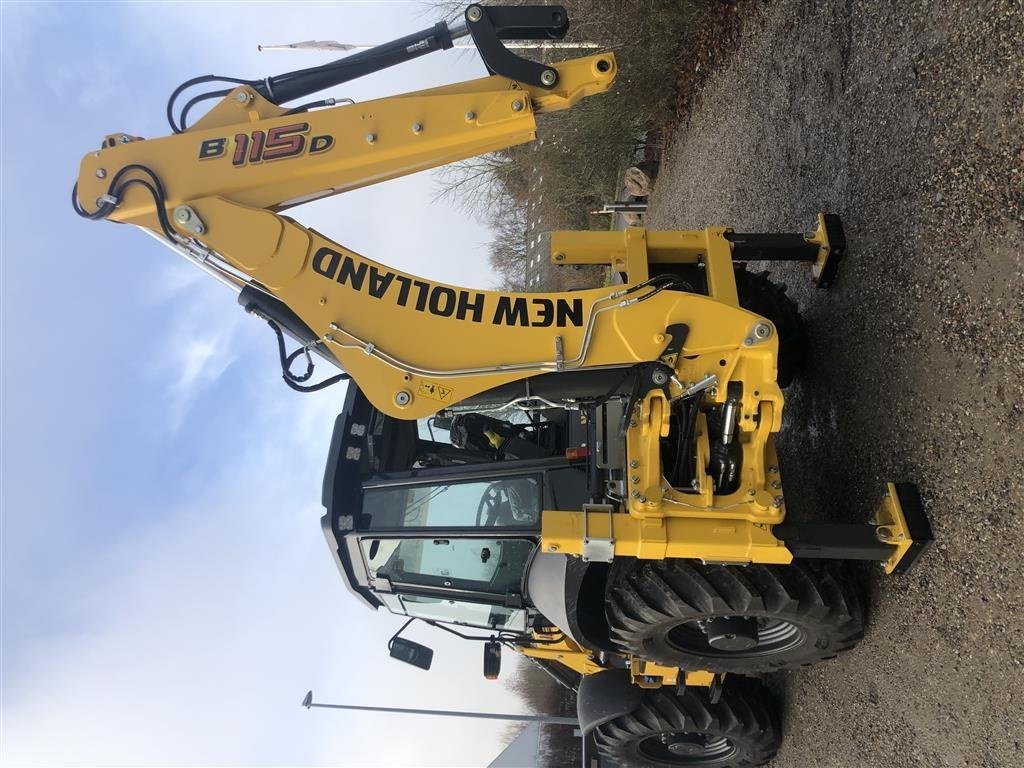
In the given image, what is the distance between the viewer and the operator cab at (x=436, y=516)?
10.9ft

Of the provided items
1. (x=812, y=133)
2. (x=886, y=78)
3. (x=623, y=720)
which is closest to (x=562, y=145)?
(x=812, y=133)

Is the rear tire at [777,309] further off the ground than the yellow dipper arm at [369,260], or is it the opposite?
the yellow dipper arm at [369,260]

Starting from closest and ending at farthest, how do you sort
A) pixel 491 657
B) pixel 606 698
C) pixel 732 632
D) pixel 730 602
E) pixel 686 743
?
1. pixel 730 602
2. pixel 732 632
3. pixel 491 657
4. pixel 606 698
5. pixel 686 743

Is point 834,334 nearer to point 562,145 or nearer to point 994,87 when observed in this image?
point 994,87

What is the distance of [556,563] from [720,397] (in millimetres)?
1089

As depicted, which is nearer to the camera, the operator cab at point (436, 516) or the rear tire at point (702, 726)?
the operator cab at point (436, 516)

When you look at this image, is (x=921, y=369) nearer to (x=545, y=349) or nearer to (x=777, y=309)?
(x=777, y=309)

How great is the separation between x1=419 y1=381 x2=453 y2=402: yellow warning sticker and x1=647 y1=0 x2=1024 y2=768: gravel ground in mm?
2062

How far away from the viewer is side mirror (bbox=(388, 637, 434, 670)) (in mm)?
4156

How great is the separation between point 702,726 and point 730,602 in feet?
5.04

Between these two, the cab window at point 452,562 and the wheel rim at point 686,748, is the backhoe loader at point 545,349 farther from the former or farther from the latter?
the wheel rim at point 686,748

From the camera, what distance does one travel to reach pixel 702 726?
4152 millimetres

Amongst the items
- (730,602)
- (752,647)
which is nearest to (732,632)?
(730,602)

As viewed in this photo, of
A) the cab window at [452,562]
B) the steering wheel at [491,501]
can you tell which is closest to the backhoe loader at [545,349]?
the steering wheel at [491,501]
